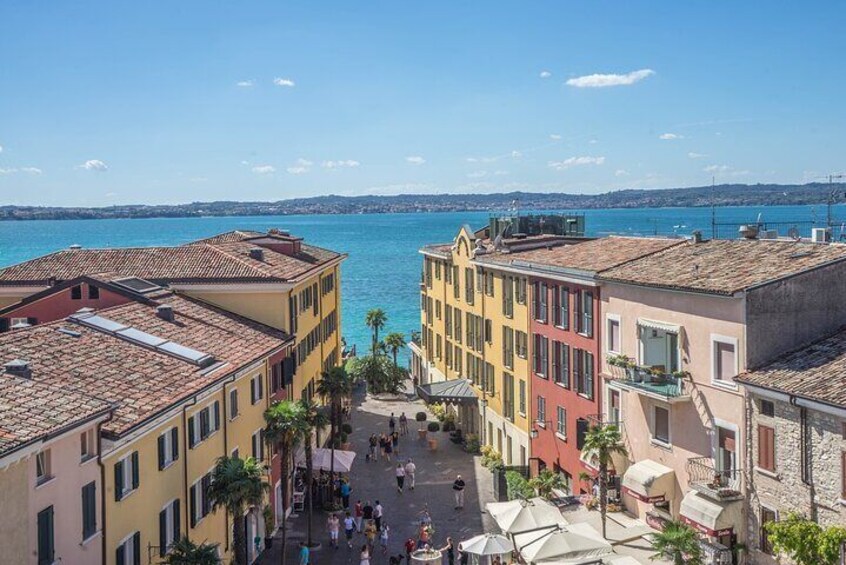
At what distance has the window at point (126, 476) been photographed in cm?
2381

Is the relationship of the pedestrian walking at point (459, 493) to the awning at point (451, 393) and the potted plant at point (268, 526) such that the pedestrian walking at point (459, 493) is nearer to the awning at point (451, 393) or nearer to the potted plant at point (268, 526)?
the potted plant at point (268, 526)

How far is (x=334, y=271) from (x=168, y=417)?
35.6 meters

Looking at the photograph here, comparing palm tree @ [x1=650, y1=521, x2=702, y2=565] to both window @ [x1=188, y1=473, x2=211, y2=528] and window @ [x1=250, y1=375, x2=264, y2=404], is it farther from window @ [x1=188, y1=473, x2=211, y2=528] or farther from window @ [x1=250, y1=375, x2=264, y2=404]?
window @ [x1=250, y1=375, x2=264, y2=404]

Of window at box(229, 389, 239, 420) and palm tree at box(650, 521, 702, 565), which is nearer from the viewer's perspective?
palm tree at box(650, 521, 702, 565)

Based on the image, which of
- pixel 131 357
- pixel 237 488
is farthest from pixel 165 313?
pixel 237 488

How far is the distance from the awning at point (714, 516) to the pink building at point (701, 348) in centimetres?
3

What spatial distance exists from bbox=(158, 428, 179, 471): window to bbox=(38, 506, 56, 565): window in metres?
6.16

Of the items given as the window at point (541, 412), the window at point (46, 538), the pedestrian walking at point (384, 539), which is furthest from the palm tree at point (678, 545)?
the window at point (541, 412)

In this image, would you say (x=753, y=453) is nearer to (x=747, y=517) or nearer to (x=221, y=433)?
(x=747, y=517)

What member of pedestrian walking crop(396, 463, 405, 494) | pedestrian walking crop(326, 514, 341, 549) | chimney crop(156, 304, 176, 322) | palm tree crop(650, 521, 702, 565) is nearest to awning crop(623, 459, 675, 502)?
palm tree crop(650, 521, 702, 565)

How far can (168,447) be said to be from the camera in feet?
89.3

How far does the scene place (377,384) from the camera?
70.4m

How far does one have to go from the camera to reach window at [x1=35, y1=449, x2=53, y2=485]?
65.1 ft

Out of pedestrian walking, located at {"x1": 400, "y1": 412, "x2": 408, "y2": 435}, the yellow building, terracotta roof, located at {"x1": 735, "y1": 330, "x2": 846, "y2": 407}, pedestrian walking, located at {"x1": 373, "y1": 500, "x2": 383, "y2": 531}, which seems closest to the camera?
terracotta roof, located at {"x1": 735, "y1": 330, "x2": 846, "y2": 407}
